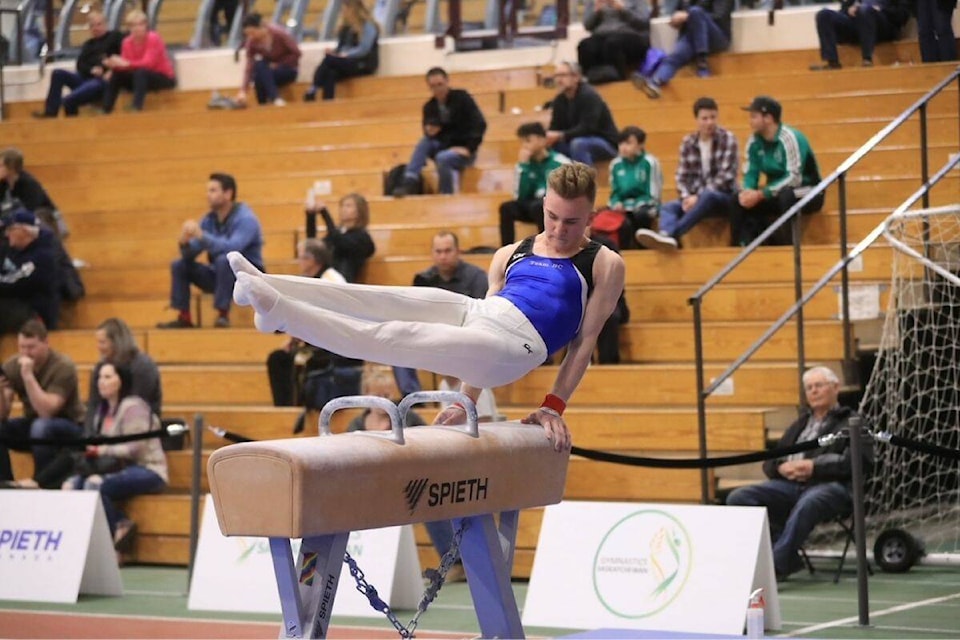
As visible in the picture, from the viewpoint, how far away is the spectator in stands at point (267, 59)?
1433cm

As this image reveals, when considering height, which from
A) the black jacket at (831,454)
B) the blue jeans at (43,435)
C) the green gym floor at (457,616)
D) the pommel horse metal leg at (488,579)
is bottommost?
the green gym floor at (457,616)

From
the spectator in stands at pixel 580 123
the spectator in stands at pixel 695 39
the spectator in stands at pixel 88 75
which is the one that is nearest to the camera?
the spectator in stands at pixel 580 123

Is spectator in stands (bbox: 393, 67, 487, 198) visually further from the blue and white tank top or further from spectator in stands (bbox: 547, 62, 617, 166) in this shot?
the blue and white tank top

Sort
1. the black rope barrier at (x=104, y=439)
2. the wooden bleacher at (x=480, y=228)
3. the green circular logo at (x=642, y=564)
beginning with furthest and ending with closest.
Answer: the wooden bleacher at (x=480, y=228), the black rope barrier at (x=104, y=439), the green circular logo at (x=642, y=564)

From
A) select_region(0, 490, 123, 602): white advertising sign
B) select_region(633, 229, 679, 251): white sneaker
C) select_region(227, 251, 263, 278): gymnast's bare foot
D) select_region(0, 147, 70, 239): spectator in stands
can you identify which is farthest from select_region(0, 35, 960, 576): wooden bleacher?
select_region(227, 251, 263, 278): gymnast's bare foot

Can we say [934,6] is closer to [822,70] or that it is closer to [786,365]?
[822,70]

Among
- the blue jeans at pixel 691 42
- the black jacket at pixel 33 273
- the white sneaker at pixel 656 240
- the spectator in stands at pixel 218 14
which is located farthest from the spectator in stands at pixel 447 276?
the spectator in stands at pixel 218 14

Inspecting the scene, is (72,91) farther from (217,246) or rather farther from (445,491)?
(445,491)

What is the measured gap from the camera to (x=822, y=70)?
1209 cm

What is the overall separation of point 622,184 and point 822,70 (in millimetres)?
2530

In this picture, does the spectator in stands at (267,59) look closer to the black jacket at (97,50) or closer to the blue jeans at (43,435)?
the black jacket at (97,50)

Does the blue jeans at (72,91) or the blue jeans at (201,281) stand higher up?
the blue jeans at (72,91)

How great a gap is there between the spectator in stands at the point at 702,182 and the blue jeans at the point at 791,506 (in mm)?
2513

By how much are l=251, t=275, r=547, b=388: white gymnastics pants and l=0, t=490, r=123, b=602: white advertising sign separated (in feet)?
12.9
